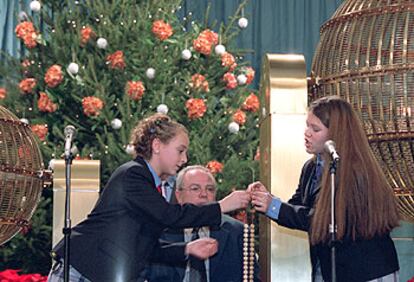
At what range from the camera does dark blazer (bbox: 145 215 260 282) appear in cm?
578

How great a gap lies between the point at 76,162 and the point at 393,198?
2.17m

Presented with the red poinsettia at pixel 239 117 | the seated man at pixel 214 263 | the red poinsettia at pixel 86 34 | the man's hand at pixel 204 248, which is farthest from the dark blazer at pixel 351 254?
the red poinsettia at pixel 86 34

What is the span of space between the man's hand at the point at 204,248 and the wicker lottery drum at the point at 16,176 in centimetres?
87

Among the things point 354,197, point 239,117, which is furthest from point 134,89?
point 354,197

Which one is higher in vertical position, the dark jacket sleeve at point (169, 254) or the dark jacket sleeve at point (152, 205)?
the dark jacket sleeve at point (152, 205)

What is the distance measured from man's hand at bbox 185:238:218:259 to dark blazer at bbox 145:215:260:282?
0.42m

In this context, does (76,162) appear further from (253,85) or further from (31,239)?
(253,85)

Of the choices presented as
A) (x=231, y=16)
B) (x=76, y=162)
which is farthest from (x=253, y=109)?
(x=76, y=162)

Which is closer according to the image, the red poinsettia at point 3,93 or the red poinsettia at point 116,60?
the red poinsettia at point 116,60

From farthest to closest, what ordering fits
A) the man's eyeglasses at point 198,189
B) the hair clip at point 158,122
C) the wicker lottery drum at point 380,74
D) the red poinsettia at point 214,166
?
the red poinsettia at point 214,166
the man's eyeglasses at point 198,189
the hair clip at point 158,122
the wicker lottery drum at point 380,74

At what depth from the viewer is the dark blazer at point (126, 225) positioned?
510 centimetres

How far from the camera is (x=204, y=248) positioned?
526cm

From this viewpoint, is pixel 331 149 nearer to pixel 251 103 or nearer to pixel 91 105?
pixel 91 105

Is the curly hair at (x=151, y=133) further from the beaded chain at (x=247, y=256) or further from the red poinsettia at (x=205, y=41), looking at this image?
the red poinsettia at (x=205, y=41)
